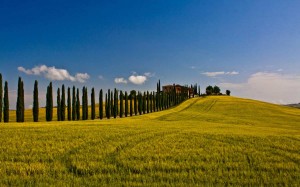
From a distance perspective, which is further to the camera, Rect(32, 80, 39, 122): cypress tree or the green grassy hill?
Rect(32, 80, 39, 122): cypress tree

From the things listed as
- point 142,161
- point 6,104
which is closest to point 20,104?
point 6,104

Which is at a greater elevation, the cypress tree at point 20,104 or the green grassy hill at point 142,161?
the cypress tree at point 20,104

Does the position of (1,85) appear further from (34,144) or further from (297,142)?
(297,142)

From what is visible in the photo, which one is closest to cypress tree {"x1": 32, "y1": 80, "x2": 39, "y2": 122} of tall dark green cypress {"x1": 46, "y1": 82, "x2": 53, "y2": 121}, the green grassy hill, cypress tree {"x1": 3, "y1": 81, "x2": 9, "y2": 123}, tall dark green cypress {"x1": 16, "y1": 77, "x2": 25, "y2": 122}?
tall dark green cypress {"x1": 16, "y1": 77, "x2": 25, "y2": 122}

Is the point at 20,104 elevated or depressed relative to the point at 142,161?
elevated

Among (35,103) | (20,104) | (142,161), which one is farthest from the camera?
(35,103)

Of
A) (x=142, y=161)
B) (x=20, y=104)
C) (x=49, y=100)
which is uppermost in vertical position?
(x=49, y=100)

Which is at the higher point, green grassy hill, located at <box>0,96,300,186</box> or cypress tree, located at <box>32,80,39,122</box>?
cypress tree, located at <box>32,80,39,122</box>

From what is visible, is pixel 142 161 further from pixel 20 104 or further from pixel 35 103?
pixel 35 103

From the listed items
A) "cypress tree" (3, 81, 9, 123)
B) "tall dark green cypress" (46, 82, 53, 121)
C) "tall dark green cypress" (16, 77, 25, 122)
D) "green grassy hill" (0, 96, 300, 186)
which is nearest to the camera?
"green grassy hill" (0, 96, 300, 186)

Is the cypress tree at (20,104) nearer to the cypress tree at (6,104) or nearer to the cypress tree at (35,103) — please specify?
the cypress tree at (6,104)

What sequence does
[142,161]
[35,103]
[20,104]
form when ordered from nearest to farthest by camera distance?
[142,161], [20,104], [35,103]

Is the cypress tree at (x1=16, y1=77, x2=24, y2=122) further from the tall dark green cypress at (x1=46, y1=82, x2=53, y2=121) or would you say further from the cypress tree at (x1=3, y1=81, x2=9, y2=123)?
the tall dark green cypress at (x1=46, y1=82, x2=53, y2=121)

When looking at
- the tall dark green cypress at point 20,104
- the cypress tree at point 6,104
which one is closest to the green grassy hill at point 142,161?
the cypress tree at point 6,104
